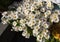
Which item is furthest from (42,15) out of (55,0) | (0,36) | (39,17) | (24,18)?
(55,0)

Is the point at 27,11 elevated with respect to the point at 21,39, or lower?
elevated

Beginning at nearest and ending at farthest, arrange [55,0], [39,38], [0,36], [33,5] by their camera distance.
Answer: [39,38] < [33,5] < [0,36] < [55,0]

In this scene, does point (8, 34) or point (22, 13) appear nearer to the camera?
point (22, 13)

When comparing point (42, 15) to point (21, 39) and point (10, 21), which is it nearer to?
point (10, 21)

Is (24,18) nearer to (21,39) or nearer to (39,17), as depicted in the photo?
(39,17)

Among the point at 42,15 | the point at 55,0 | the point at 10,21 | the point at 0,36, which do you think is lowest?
the point at 55,0

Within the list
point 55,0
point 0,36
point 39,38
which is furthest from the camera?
point 55,0
